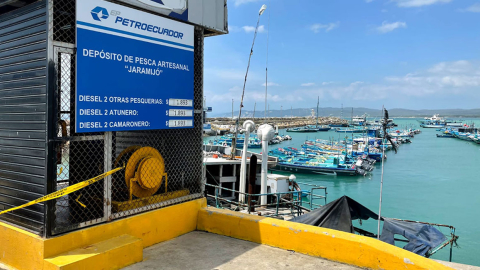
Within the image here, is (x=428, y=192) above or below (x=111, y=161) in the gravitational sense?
below

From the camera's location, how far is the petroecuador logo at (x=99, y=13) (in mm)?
4320

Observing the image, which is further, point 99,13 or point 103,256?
point 99,13

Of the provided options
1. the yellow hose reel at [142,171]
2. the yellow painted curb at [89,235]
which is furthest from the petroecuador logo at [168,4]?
the yellow painted curb at [89,235]

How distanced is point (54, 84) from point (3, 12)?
1.70m

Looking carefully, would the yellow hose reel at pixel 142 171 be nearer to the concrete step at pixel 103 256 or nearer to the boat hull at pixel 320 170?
the concrete step at pixel 103 256

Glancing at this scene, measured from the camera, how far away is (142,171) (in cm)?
532

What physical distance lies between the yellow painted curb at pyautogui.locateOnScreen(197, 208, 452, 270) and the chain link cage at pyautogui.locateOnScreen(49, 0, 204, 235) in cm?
74

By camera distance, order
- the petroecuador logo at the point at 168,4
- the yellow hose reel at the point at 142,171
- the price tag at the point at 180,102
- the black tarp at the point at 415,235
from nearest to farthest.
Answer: the petroecuador logo at the point at 168,4
the yellow hose reel at the point at 142,171
the price tag at the point at 180,102
the black tarp at the point at 415,235

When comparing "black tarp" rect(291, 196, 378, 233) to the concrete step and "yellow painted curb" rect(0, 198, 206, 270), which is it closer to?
"yellow painted curb" rect(0, 198, 206, 270)

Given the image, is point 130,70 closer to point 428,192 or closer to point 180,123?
point 180,123

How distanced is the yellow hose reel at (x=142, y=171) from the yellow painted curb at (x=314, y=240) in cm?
106

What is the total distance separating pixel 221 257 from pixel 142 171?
1.72 m

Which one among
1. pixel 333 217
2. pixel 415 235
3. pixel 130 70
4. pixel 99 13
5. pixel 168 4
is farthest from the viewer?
pixel 415 235

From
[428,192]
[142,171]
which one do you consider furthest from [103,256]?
[428,192]
